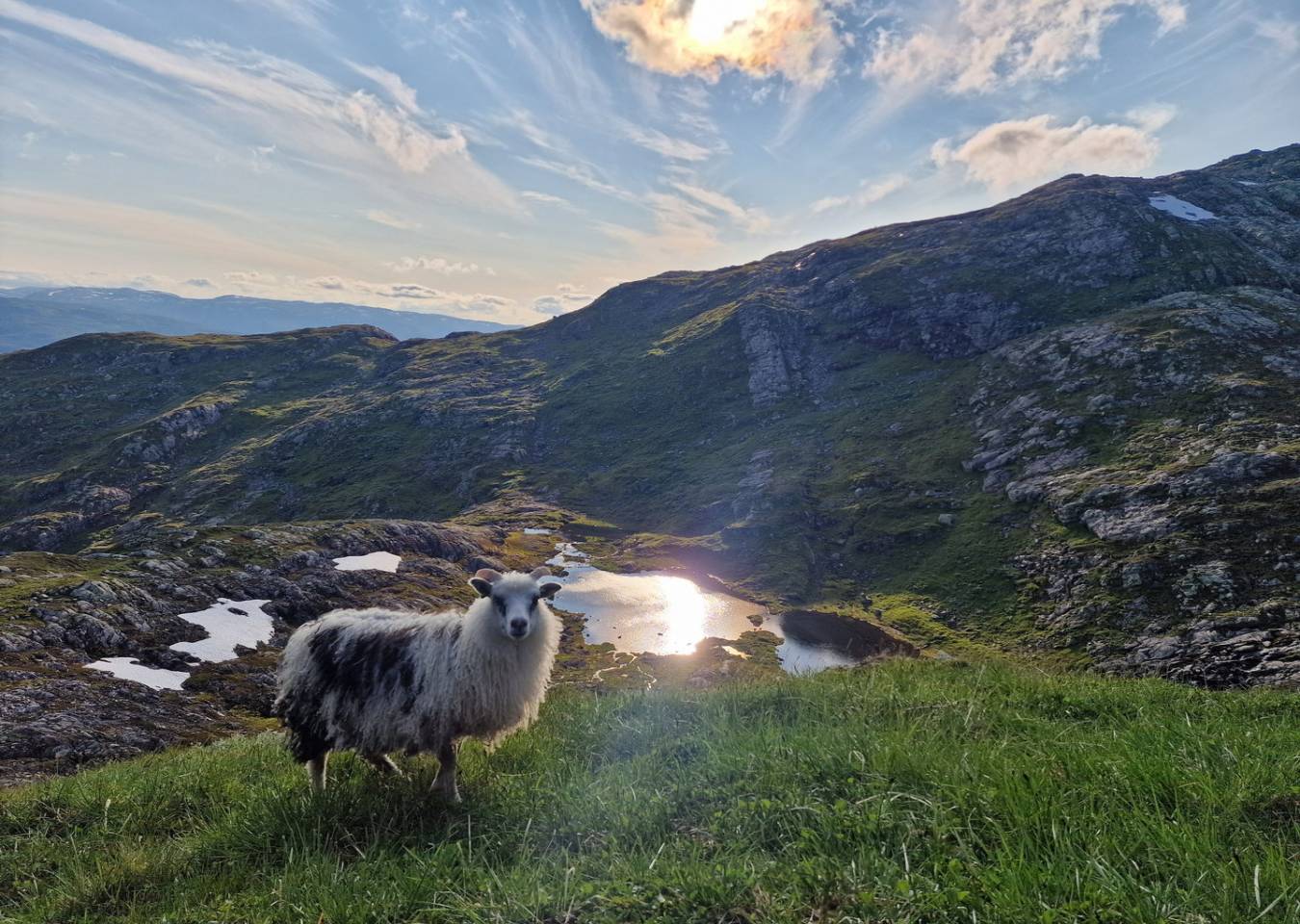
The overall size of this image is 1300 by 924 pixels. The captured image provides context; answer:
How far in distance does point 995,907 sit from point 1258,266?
772 feet

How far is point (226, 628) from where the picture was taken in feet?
253

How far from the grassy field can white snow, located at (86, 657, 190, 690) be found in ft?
215

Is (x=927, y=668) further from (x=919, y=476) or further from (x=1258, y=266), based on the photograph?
(x=1258, y=266)

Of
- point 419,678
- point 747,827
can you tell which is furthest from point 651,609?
point 747,827

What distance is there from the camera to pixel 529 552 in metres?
142

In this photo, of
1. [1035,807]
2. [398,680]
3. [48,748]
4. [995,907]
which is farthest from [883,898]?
[48,748]

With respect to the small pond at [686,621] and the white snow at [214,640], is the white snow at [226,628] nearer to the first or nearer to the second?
the white snow at [214,640]

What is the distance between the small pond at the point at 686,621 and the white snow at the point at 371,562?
30.1 m

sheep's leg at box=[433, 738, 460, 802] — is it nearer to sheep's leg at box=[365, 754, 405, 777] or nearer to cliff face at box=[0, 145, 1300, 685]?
sheep's leg at box=[365, 754, 405, 777]

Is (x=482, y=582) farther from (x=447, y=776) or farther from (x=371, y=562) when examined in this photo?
(x=371, y=562)

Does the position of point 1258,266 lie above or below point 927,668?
above

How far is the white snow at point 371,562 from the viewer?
107 metres

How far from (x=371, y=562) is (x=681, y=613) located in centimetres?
5821

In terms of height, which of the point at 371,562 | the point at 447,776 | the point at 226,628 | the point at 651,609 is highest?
the point at 447,776
